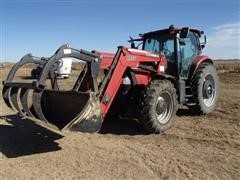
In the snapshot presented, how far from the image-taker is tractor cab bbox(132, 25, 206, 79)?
29.9 feet

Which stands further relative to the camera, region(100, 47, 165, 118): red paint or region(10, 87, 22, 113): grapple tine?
region(10, 87, 22, 113): grapple tine

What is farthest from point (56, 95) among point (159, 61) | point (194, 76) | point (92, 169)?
point (194, 76)

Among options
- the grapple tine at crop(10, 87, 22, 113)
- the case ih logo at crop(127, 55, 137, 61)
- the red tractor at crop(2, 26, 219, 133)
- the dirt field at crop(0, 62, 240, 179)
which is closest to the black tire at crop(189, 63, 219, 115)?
the red tractor at crop(2, 26, 219, 133)

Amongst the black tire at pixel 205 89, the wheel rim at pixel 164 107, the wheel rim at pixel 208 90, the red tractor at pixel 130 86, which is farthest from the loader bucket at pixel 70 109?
the wheel rim at pixel 208 90

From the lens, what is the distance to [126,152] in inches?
263

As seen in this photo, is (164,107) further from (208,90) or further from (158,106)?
(208,90)

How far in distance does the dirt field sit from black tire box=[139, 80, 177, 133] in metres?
0.23

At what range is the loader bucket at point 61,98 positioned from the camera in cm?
624

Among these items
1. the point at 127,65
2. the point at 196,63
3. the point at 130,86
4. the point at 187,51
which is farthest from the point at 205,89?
the point at 127,65

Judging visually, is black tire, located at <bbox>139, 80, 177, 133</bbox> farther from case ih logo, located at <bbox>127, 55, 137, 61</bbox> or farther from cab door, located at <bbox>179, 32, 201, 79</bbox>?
cab door, located at <bbox>179, 32, 201, 79</bbox>

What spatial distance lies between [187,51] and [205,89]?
108 centimetres

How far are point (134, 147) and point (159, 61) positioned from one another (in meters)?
2.50

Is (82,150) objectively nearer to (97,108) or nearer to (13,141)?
(97,108)

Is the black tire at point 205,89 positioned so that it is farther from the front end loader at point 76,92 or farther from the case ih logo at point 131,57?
the case ih logo at point 131,57
